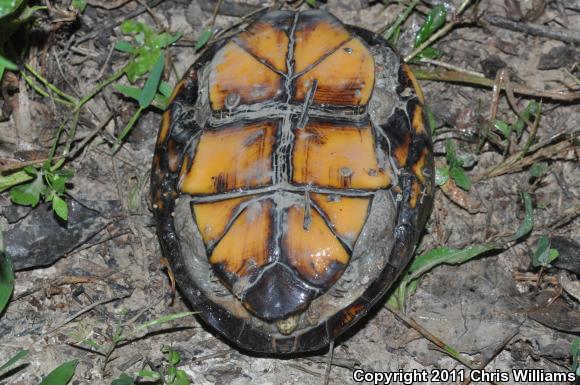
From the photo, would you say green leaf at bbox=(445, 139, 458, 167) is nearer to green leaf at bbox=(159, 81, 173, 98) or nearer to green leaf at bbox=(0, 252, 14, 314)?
green leaf at bbox=(159, 81, 173, 98)

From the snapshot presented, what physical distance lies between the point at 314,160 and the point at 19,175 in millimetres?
1957

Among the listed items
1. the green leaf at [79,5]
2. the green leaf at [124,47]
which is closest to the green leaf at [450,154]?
the green leaf at [124,47]

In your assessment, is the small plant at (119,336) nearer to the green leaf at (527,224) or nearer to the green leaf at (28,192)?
the green leaf at (28,192)

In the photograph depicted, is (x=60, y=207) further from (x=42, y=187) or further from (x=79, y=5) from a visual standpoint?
(x=79, y=5)

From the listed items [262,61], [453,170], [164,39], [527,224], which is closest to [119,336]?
[262,61]

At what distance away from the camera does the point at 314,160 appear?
4250 millimetres

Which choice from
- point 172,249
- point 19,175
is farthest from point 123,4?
point 172,249

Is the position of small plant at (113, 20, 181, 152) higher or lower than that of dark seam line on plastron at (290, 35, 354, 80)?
lower

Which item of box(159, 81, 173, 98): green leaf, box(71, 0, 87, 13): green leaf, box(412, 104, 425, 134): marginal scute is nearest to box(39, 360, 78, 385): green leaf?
box(159, 81, 173, 98): green leaf

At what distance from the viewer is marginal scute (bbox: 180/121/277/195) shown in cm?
425

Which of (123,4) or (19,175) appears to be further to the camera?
(123,4)

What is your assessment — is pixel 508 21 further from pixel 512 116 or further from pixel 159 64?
pixel 159 64

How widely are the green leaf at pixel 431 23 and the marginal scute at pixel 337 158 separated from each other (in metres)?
1.35
